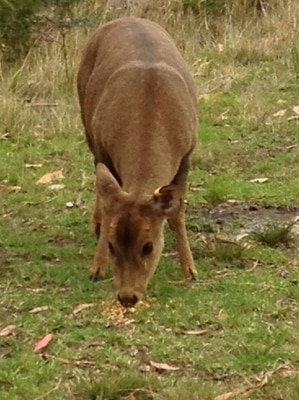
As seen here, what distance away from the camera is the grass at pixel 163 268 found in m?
5.35

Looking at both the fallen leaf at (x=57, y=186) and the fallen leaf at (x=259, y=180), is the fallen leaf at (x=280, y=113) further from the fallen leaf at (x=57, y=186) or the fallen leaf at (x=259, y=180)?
the fallen leaf at (x=57, y=186)

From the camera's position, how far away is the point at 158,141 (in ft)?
21.2

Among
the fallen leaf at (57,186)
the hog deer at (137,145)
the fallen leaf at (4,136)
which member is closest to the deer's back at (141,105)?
the hog deer at (137,145)

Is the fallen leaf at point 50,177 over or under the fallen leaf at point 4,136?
over

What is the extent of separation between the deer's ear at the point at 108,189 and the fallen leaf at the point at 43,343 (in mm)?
740

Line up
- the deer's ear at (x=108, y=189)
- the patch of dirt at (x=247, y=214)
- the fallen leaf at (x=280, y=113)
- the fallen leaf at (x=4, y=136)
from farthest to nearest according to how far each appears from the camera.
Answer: the fallen leaf at (x=280, y=113)
the fallen leaf at (x=4, y=136)
the patch of dirt at (x=247, y=214)
the deer's ear at (x=108, y=189)

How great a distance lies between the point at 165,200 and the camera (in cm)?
597

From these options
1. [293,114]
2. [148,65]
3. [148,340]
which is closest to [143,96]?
[148,65]

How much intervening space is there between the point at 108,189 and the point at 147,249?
388 mm

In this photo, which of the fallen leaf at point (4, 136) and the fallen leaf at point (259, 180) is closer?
the fallen leaf at point (259, 180)

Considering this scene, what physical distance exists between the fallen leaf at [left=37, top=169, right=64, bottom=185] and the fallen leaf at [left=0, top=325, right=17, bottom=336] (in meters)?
3.15

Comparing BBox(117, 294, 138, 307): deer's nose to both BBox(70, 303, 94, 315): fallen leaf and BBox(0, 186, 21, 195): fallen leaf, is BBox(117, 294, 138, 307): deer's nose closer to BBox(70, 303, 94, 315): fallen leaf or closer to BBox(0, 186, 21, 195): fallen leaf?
BBox(70, 303, 94, 315): fallen leaf

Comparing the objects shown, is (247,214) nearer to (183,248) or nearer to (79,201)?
(79,201)

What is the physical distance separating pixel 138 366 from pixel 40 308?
1013 mm
